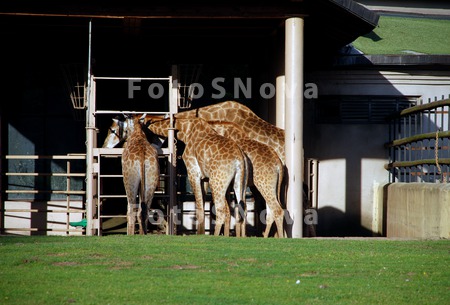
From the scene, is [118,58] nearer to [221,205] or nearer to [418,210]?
[221,205]

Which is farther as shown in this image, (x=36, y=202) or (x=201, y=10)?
(x=36, y=202)

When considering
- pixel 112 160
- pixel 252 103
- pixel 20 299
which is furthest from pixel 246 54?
pixel 20 299

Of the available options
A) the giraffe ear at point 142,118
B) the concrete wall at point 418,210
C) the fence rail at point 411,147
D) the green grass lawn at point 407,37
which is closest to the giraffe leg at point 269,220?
the concrete wall at point 418,210

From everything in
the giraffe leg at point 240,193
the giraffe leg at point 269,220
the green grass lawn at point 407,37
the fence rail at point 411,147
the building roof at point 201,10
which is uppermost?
the green grass lawn at point 407,37

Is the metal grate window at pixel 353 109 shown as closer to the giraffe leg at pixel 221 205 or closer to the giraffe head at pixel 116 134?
the giraffe leg at pixel 221 205

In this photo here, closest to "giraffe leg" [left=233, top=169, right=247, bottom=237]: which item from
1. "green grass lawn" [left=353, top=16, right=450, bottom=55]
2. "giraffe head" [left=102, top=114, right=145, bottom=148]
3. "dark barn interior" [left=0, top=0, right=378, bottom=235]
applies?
"dark barn interior" [left=0, top=0, right=378, bottom=235]

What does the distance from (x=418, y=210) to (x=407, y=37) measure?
6.77m

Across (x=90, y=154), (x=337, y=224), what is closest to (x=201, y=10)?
(x=90, y=154)

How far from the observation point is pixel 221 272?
29.6 feet

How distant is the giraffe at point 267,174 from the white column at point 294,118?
8.7 inches

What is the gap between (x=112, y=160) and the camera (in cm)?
1747

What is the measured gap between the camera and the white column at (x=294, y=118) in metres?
13.8

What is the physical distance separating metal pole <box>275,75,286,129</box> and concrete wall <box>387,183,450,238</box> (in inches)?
100

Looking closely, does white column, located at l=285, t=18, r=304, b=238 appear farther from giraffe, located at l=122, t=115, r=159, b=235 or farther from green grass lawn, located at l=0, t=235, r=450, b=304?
giraffe, located at l=122, t=115, r=159, b=235
